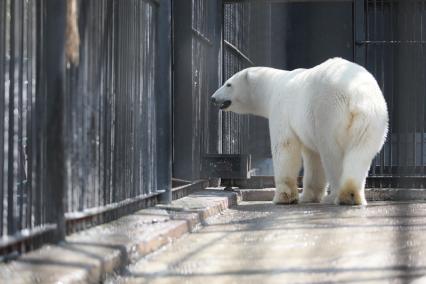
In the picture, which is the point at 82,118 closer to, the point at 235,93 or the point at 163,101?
the point at 163,101

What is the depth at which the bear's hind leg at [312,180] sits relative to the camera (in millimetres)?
9008

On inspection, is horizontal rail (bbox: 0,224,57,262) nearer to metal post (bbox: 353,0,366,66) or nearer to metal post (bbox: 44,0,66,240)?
metal post (bbox: 44,0,66,240)

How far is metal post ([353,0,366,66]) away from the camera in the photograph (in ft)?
34.1

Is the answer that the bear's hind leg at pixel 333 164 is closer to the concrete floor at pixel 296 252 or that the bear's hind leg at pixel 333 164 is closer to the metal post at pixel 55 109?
the concrete floor at pixel 296 252

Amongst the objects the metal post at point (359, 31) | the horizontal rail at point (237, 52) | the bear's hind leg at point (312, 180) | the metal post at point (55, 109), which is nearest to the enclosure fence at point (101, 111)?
the metal post at point (55, 109)

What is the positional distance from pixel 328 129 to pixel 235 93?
2.41 meters

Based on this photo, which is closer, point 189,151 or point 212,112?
point 189,151

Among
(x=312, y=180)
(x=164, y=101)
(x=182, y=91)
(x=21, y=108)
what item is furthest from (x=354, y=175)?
(x=21, y=108)

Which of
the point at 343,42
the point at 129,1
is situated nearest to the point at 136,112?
the point at 129,1

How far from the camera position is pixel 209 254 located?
15.9 ft

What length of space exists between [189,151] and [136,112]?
223 cm

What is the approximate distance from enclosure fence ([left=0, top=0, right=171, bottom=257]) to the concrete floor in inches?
18.7

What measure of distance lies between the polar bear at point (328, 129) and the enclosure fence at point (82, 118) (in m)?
1.60

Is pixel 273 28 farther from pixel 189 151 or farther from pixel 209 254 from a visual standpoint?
pixel 209 254
